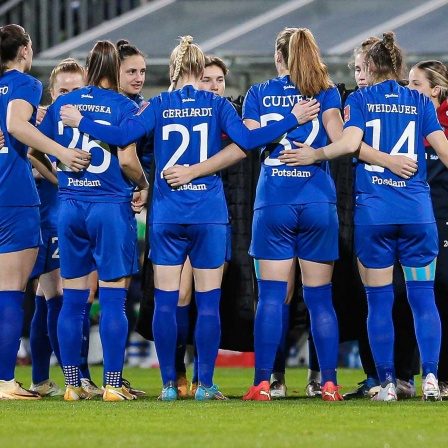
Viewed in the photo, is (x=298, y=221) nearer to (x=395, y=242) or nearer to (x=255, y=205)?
(x=255, y=205)

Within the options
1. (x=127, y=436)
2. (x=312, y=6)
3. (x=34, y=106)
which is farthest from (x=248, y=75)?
(x=127, y=436)

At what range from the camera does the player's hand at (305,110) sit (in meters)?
6.43

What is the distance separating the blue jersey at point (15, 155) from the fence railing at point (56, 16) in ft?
26.4

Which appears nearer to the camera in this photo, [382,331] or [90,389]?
[382,331]

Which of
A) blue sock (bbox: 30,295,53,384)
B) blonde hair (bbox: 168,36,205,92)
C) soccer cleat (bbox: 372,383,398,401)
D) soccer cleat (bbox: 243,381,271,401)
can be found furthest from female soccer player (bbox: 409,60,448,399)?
blue sock (bbox: 30,295,53,384)

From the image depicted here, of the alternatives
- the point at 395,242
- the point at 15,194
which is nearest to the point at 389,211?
the point at 395,242

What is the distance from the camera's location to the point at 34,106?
22.4 feet

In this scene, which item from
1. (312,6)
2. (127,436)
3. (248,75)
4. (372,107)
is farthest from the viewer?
(312,6)

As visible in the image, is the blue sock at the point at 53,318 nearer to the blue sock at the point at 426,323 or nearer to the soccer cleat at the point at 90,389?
the soccer cleat at the point at 90,389

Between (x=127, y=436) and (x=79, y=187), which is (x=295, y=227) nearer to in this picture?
(x=79, y=187)

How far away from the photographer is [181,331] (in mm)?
7305

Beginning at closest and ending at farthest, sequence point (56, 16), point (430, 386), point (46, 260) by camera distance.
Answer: point (430, 386)
point (46, 260)
point (56, 16)

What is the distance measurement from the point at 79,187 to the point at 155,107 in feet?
2.04

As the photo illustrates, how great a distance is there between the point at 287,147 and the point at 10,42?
5.74 feet
